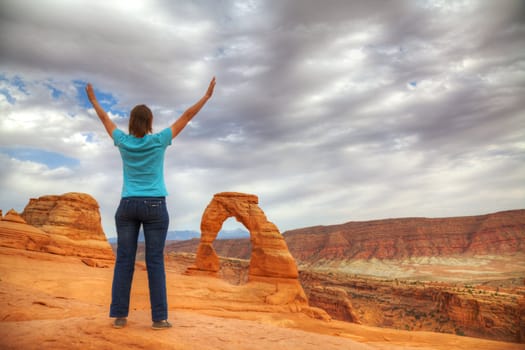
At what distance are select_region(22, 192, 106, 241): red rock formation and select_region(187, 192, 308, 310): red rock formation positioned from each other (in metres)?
11.0

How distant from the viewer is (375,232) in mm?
90875

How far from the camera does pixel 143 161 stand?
4.12m

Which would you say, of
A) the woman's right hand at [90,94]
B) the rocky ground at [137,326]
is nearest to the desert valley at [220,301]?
the rocky ground at [137,326]

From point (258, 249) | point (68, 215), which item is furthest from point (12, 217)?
point (258, 249)

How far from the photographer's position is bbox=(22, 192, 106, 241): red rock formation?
92.7ft

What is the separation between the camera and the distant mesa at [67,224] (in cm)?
2400

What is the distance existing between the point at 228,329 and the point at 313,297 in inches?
1287

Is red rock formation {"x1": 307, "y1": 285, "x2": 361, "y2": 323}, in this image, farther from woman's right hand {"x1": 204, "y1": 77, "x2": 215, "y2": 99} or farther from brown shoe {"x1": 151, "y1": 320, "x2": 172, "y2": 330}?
woman's right hand {"x1": 204, "y1": 77, "x2": 215, "y2": 99}

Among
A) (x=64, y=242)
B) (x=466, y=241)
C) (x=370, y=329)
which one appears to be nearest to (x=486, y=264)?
(x=466, y=241)

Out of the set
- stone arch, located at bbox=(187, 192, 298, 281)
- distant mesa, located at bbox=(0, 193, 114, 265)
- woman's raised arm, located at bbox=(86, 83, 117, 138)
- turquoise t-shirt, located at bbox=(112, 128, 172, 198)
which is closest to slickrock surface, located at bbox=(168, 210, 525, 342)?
stone arch, located at bbox=(187, 192, 298, 281)

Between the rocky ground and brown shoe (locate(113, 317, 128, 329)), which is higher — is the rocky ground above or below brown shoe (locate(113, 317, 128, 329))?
below

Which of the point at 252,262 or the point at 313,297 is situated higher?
the point at 252,262

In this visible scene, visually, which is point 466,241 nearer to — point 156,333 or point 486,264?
point 486,264

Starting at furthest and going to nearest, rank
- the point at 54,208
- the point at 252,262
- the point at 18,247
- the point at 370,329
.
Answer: the point at 54,208
the point at 252,262
the point at 18,247
the point at 370,329
